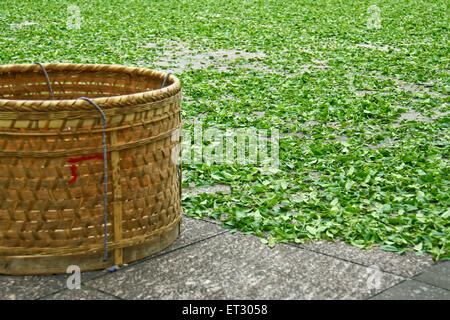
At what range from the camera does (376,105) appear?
768cm

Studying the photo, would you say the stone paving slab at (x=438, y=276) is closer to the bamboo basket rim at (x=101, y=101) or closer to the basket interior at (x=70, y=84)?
the bamboo basket rim at (x=101, y=101)

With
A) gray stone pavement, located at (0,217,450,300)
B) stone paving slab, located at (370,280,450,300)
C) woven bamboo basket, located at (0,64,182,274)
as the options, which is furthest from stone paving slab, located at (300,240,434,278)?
woven bamboo basket, located at (0,64,182,274)

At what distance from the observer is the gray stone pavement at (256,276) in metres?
3.42

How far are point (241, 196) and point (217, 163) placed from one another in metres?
0.82

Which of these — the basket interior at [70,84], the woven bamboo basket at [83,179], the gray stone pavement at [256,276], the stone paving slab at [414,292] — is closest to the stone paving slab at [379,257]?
the gray stone pavement at [256,276]

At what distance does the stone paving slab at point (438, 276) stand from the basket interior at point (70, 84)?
2.23 metres

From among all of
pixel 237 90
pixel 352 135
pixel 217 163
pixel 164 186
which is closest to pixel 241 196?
pixel 217 163

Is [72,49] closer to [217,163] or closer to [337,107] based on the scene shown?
[337,107]

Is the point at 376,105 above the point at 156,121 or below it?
below

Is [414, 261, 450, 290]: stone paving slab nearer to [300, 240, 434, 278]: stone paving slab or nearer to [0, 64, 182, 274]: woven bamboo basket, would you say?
[300, 240, 434, 278]: stone paving slab

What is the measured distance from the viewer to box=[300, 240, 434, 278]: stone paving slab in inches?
147

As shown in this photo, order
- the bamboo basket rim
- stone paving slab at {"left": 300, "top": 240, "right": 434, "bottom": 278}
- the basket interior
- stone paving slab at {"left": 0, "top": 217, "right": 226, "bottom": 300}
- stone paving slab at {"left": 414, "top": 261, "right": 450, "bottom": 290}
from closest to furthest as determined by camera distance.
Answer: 1. the bamboo basket rim
2. stone paving slab at {"left": 0, "top": 217, "right": 226, "bottom": 300}
3. stone paving slab at {"left": 414, "top": 261, "right": 450, "bottom": 290}
4. stone paving slab at {"left": 300, "top": 240, "right": 434, "bottom": 278}
5. the basket interior
